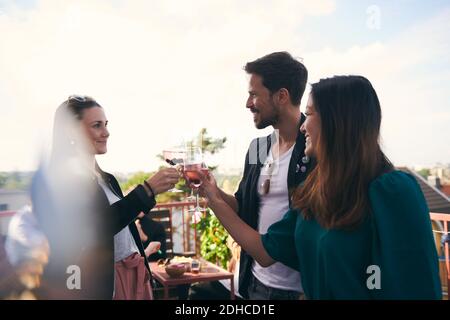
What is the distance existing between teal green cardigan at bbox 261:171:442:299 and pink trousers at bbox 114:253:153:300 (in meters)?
0.66

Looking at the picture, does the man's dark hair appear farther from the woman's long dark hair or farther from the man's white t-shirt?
the woman's long dark hair

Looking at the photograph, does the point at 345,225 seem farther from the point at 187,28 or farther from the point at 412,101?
the point at 412,101

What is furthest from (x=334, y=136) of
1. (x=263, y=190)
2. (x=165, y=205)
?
(x=165, y=205)

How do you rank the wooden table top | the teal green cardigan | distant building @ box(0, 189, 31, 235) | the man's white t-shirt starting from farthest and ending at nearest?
the wooden table top, distant building @ box(0, 189, 31, 235), the man's white t-shirt, the teal green cardigan

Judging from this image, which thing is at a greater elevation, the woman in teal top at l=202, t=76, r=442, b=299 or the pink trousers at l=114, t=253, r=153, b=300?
the woman in teal top at l=202, t=76, r=442, b=299

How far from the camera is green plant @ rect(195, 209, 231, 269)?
11.6 feet

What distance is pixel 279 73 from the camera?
1.74 metres

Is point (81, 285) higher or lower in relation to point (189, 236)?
higher

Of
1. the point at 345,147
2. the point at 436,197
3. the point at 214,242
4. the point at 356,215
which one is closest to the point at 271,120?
the point at 345,147

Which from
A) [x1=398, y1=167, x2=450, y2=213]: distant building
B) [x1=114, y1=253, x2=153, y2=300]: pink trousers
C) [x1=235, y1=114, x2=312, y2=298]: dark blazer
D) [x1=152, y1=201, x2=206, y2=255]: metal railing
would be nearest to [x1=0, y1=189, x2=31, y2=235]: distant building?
[x1=114, y1=253, x2=153, y2=300]: pink trousers

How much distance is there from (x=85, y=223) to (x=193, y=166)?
1.38 ft

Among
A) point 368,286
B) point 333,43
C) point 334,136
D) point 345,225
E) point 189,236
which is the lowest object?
point 189,236

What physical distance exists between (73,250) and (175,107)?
1.25 m

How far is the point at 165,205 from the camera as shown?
3.81 m
